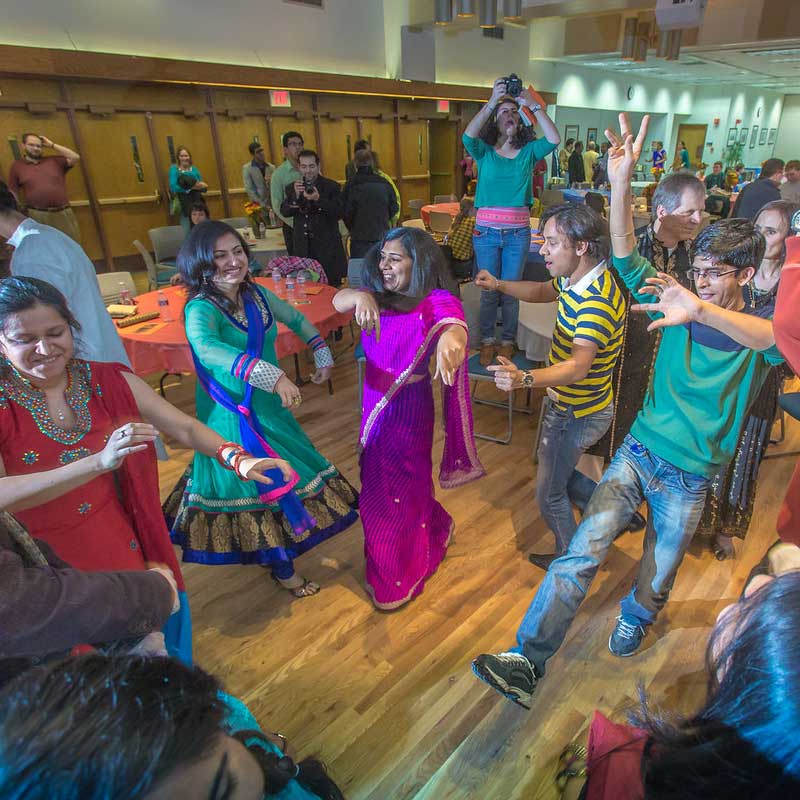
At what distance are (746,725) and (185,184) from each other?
790cm

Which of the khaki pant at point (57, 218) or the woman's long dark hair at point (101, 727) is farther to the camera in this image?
the khaki pant at point (57, 218)

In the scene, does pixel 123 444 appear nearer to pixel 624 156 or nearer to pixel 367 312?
pixel 367 312

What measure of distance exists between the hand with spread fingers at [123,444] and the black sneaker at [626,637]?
1.76 metres

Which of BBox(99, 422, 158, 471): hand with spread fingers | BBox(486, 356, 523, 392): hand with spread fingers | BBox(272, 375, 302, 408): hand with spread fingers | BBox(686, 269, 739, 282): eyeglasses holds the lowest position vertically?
BBox(272, 375, 302, 408): hand with spread fingers

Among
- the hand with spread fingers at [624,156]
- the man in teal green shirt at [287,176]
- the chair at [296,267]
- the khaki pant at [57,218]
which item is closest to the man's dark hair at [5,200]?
the chair at [296,267]

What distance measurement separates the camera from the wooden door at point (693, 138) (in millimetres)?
19547

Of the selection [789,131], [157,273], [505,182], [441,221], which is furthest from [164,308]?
[789,131]

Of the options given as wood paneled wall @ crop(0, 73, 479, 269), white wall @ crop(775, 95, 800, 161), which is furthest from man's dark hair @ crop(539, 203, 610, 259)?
white wall @ crop(775, 95, 800, 161)

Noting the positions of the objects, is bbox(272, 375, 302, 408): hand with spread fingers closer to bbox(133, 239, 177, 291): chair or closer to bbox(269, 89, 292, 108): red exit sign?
bbox(133, 239, 177, 291): chair

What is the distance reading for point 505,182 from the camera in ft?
13.3

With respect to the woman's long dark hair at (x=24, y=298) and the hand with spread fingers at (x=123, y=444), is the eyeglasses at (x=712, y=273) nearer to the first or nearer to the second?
the hand with spread fingers at (x=123, y=444)

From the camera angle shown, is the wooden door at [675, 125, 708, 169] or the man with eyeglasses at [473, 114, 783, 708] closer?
the man with eyeglasses at [473, 114, 783, 708]

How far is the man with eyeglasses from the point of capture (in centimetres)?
155

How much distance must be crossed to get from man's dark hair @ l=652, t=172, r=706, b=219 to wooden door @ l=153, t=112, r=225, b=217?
8.17 m
